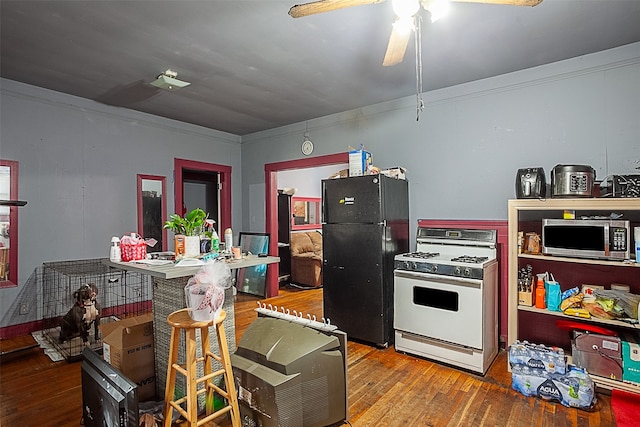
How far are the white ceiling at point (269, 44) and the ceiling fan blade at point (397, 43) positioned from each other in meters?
0.42

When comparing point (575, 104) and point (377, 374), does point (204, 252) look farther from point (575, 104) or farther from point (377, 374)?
point (575, 104)

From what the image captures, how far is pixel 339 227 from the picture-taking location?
143 inches

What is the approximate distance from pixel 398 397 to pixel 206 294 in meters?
1.62

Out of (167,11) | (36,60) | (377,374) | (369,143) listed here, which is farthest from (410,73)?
(36,60)

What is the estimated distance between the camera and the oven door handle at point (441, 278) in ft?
9.18

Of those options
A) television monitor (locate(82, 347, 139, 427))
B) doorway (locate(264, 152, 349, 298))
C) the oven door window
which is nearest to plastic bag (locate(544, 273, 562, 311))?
the oven door window

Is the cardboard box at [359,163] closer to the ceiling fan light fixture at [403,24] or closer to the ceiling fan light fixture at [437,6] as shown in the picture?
the ceiling fan light fixture at [403,24]

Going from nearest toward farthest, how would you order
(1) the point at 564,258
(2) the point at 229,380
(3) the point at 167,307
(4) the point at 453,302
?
(2) the point at 229,380, (3) the point at 167,307, (1) the point at 564,258, (4) the point at 453,302

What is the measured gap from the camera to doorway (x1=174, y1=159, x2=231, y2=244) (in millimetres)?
4996

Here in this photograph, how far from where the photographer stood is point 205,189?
7469mm

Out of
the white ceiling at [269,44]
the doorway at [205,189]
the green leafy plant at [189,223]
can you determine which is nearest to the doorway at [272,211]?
the doorway at [205,189]

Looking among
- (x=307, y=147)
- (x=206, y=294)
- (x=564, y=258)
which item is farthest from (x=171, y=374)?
(x=307, y=147)

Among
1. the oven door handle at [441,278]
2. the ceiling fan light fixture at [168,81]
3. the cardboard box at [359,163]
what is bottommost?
the oven door handle at [441,278]

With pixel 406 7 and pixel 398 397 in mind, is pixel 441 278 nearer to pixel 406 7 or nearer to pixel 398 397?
pixel 398 397
